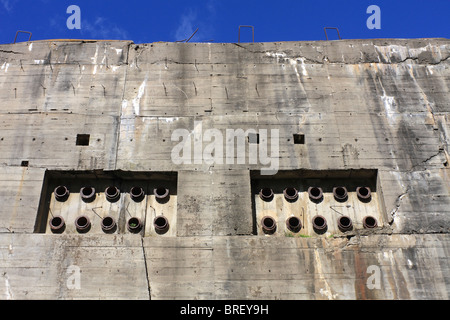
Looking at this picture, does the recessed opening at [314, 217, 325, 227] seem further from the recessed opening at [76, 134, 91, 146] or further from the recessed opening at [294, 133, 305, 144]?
the recessed opening at [76, 134, 91, 146]

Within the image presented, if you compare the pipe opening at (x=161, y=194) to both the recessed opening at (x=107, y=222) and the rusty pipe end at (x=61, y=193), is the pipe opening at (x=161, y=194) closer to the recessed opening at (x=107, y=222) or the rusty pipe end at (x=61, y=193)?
the recessed opening at (x=107, y=222)

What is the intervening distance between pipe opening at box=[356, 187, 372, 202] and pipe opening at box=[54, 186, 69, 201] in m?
7.05

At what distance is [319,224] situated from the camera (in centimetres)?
1102

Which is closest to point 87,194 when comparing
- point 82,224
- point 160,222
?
point 82,224

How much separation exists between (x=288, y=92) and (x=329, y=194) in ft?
9.52

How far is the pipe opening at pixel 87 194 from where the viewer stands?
1121cm

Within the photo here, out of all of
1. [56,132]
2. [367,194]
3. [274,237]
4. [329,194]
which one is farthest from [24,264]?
[367,194]

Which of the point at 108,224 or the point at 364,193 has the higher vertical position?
the point at 364,193

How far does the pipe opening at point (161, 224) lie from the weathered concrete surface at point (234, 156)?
0.44 m

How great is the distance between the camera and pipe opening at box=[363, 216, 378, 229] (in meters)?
10.9

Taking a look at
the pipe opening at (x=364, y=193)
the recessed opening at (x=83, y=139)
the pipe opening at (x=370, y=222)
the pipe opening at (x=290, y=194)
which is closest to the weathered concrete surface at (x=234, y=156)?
the recessed opening at (x=83, y=139)

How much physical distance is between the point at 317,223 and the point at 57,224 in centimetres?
607

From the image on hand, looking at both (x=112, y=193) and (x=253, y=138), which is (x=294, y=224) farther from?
(x=112, y=193)
